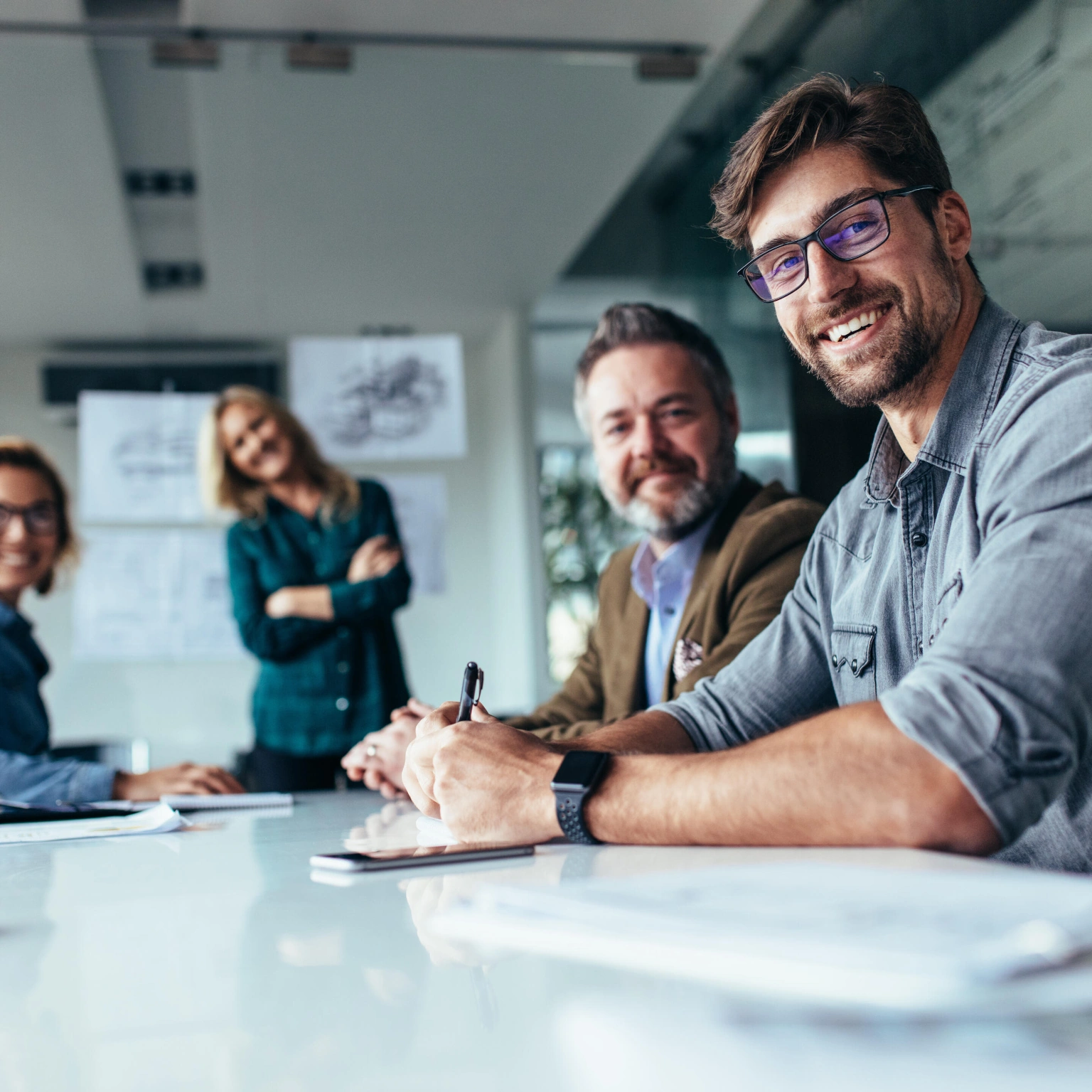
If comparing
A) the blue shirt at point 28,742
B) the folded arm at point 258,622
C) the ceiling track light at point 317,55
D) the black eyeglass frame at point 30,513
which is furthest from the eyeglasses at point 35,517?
the ceiling track light at point 317,55

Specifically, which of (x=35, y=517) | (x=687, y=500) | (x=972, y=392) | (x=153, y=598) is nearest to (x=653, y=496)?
(x=687, y=500)

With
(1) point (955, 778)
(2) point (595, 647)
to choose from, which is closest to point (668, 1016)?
(1) point (955, 778)

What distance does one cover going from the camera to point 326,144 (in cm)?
346

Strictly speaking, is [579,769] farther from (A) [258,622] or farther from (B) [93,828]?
(A) [258,622]

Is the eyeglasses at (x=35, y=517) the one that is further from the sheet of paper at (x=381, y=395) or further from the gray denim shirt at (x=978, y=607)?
the gray denim shirt at (x=978, y=607)

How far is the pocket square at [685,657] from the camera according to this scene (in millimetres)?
1659

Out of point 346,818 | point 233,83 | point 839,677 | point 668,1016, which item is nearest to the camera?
point 668,1016

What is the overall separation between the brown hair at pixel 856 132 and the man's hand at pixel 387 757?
2.92 feet

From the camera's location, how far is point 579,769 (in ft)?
2.88

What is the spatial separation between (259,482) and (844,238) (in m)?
2.20

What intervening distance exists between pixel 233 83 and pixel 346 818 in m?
2.67

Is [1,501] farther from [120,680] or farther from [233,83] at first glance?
[233,83]

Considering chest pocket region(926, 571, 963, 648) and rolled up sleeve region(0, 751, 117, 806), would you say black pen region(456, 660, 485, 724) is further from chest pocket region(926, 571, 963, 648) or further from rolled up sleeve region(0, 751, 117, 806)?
rolled up sleeve region(0, 751, 117, 806)

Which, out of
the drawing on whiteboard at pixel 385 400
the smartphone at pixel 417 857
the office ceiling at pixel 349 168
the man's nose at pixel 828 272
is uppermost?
the office ceiling at pixel 349 168
